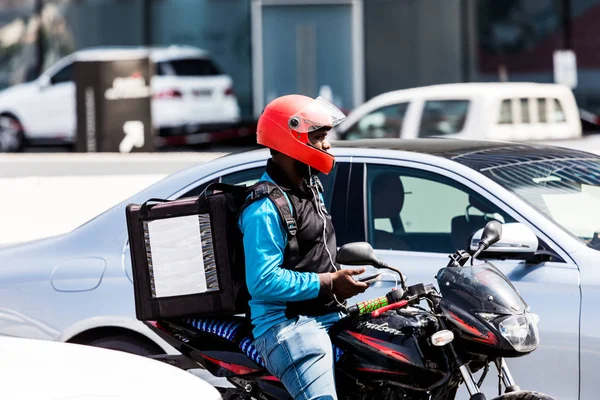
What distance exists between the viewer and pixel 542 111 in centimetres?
1370

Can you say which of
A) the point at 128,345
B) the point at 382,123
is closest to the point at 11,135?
the point at 382,123

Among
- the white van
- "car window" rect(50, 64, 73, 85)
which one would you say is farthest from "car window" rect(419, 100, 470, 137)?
"car window" rect(50, 64, 73, 85)

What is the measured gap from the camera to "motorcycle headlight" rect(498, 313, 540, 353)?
12.2ft

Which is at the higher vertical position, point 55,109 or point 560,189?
point 55,109

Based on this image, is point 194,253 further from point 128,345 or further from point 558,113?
point 558,113

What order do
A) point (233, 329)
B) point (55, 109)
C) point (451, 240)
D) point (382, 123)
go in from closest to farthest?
1. point (233, 329)
2. point (451, 240)
3. point (382, 123)
4. point (55, 109)

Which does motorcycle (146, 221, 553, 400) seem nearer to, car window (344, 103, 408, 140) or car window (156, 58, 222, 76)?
car window (344, 103, 408, 140)

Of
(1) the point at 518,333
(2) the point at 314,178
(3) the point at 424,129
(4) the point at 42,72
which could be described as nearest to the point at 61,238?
→ (2) the point at 314,178

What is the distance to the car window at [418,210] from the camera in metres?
5.33

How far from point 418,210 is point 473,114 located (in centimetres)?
756

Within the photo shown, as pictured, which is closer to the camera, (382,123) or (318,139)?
(318,139)

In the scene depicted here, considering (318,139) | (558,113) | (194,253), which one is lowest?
(194,253)

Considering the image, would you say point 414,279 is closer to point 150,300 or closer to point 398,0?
point 150,300

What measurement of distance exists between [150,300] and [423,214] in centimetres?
177
